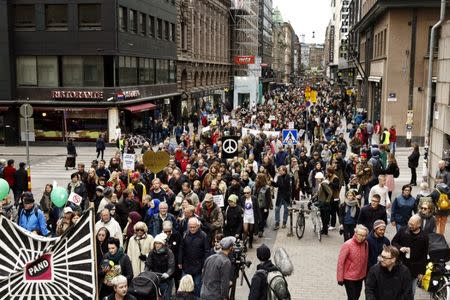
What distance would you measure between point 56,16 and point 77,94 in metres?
5.12

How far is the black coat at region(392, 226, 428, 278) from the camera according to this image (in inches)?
346

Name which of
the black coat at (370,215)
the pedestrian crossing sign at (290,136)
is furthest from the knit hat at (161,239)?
the pedestrian crossing sign at (290,136)

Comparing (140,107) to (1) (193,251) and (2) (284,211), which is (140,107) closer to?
(2) (284,211)

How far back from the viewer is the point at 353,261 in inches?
335

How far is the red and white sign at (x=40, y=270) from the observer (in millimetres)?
6895

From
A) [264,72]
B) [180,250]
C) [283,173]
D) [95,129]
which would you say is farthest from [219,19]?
[180,250]

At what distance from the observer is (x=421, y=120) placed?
33.2 metres

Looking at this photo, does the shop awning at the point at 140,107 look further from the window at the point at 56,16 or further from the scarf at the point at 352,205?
the scarf at the point at 352,205

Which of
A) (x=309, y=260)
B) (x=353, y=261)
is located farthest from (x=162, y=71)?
(x=353, y=261)

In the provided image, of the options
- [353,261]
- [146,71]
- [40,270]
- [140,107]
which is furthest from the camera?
[146,71]

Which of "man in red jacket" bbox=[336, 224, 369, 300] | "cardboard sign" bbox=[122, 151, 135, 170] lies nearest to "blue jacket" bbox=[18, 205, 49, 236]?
"man in red jacket" bbox=[336, 224, 369, 300]

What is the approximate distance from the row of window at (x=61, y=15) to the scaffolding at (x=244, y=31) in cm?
4976

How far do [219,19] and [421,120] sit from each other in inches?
1936

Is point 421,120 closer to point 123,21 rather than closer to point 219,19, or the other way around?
point 123,21
